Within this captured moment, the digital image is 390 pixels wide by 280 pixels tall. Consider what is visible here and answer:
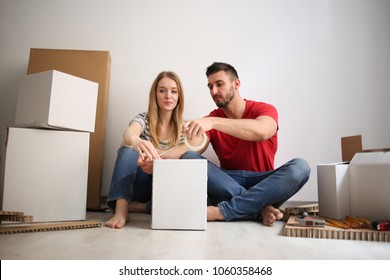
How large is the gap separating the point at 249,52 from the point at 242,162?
75cm

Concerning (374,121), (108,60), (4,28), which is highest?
(4,28)

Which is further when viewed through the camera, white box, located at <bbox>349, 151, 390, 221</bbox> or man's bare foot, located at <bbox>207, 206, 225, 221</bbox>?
man's bare foot, located at <bbox>207, 206, 225, 221</bbox>

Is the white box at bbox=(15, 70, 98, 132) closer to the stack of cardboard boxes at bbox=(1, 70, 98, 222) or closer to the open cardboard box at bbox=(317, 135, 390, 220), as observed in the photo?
the stack of cardboard boxes at bbox=(1, 70, 98, 222)

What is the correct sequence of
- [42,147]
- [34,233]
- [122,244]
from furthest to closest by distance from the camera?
[42,147] → [34,233] → [122,244]

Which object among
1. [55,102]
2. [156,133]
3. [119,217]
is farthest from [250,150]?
[55,102]

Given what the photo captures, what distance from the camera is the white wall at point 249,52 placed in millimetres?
1825

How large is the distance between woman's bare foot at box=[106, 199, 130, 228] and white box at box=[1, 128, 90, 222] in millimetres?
164

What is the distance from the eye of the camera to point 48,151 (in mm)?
1217

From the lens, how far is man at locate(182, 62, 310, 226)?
121cm

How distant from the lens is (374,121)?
1809 millimetres

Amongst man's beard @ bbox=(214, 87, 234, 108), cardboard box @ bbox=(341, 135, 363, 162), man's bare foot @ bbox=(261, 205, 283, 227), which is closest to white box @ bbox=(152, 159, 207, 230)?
man's bare foot @ bbox=(261, 205, 283, 227)

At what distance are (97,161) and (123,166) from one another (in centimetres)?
51
